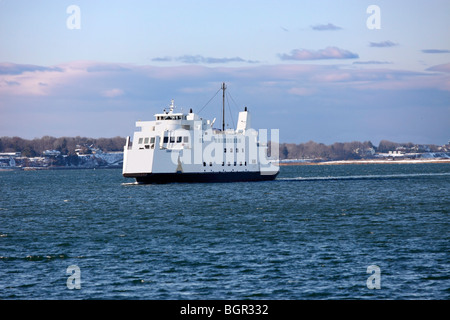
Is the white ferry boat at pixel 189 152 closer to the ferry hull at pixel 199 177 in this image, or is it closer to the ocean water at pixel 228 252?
the ferry hull at pixel 199 177

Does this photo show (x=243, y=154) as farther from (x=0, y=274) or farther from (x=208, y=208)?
(x=0, y=274)

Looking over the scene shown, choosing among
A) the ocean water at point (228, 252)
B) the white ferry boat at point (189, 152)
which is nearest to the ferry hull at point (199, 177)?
the white ferry boat at point (189, 152)

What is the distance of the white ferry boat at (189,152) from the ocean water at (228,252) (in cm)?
1573

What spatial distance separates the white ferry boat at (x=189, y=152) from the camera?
65.4m

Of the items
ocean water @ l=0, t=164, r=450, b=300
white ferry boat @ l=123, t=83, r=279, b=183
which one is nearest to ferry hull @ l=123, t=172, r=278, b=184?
white ferry boat @ l=123, t=83, r=279, b=183

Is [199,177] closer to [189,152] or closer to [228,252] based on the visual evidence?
[189,152]

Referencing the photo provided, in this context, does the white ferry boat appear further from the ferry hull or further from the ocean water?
the ocean water

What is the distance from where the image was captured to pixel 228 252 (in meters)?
26.8

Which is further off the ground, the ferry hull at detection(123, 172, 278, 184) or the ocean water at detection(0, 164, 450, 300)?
the ferry hull at detection(123, 172, 278, 184)

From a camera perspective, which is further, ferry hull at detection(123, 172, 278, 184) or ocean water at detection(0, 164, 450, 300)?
ferry hull at detection(123, 172, 278, 184)

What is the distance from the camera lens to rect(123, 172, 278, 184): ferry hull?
216ft

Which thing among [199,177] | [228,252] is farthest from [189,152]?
[228,252]
